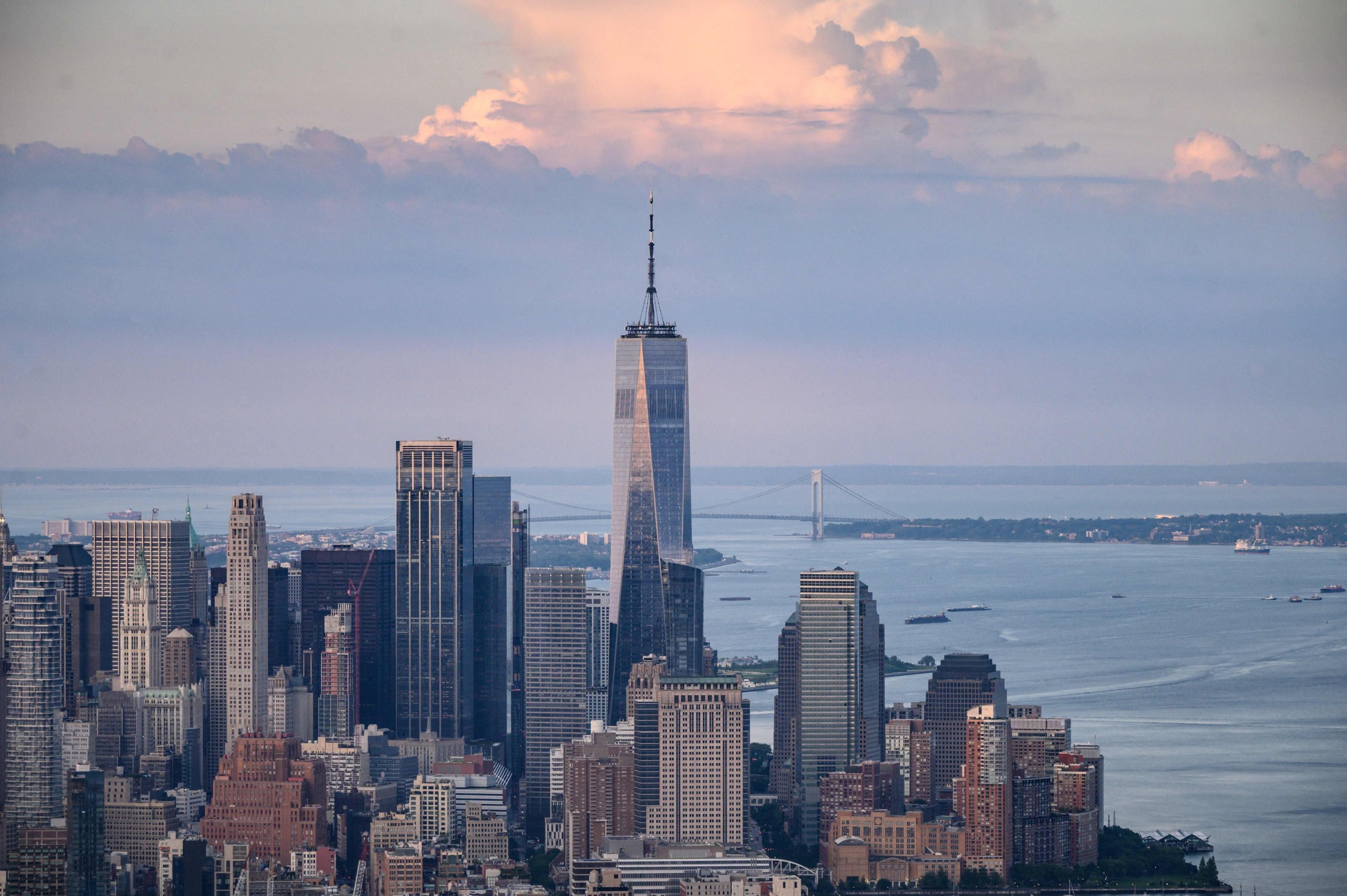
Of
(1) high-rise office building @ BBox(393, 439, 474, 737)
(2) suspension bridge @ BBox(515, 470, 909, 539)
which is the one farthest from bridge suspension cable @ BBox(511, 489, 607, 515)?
(1) high-rise office building @ BBox(393, 439, 474, 737)

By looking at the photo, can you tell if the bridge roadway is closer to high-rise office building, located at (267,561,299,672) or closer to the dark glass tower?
the dark glass tower

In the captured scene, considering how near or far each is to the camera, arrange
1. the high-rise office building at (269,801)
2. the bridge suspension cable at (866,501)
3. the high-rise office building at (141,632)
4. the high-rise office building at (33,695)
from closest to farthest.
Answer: the high-rise office building at (33,695)
the high-rise office building at (269,801)
the high-rise office building at (141,632)
the bridge suspension cable at (866,501)

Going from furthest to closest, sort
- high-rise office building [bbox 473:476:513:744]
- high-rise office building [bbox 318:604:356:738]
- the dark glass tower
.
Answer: high-rise office building [bbox 473:476:513:744], the dark glass tower, high-rise office building [bbox 318:604:356:738]

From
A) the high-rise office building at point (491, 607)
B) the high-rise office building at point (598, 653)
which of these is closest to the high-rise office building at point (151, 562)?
the high-rise office building at point (491, 607)

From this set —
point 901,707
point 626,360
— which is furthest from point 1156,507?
point 901,707

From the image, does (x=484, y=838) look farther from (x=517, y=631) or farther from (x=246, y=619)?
(x=517, y=631)

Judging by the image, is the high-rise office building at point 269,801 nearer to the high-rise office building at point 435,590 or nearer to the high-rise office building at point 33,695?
the high-rise office building at point 33,695

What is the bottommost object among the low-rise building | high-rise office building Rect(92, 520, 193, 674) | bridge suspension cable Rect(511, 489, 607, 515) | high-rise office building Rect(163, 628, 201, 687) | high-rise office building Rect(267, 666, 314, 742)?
the low-rise building
